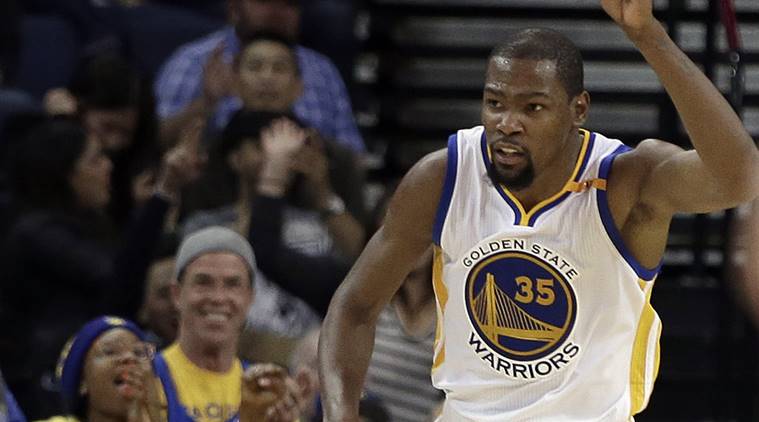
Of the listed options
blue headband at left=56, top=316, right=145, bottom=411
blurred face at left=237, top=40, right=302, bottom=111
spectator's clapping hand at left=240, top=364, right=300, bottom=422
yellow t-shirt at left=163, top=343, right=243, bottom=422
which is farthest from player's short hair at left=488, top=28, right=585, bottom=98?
blurred face at left=237, top=40, right=302, bottom=111

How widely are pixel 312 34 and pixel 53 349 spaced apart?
2770 millimetres

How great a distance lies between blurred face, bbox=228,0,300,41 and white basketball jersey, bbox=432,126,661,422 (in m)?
3.54

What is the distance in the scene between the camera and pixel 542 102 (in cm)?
398

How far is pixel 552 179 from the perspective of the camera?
13.6 ft

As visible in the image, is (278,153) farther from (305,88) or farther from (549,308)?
(549,308)

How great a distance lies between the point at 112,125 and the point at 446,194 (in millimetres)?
3438

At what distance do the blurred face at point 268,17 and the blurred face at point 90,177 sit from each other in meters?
1.09

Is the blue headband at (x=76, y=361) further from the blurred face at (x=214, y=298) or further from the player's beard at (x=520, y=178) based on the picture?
→ the player's beard at (x=520, y=178)

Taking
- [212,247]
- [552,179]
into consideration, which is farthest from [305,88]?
[552,179]

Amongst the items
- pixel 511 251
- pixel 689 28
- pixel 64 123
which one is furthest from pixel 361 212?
pixel 511 251

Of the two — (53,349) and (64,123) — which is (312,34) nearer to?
(64,123)

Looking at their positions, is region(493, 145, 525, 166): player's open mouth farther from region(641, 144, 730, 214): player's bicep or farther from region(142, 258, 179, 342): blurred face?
region(142, 258, 179, 342): blurred face

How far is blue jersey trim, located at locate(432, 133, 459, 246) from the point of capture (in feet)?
13.8

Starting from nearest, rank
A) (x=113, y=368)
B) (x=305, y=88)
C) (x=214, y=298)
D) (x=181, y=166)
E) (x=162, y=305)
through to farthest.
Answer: (x=113, y=368), (x=214, y=298), (x=162, y=305), (x=181, y=166), (x=305, y=88)
